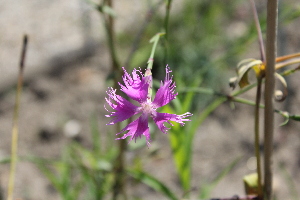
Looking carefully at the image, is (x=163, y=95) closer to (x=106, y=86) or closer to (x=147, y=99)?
(x=147, y=99)

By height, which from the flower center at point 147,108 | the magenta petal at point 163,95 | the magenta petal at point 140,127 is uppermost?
the magenta petal at point 163,95

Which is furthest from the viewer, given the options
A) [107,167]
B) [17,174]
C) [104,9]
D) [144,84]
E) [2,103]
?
[2,103]

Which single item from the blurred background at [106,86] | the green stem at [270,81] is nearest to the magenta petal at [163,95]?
the green stem at [270,81]

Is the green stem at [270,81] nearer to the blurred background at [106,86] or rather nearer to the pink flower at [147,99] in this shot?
the pink flower at [147,99]

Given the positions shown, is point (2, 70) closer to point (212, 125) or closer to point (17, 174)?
point (17, 174)

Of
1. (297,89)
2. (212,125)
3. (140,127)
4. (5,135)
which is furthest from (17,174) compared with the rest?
(140,127)

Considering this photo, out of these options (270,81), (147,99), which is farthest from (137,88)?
(270,81)

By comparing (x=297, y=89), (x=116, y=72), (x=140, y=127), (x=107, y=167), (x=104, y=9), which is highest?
(x=297, y=89)
